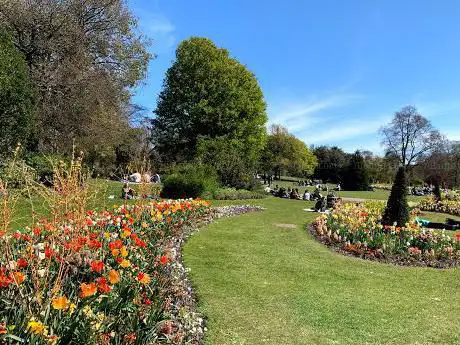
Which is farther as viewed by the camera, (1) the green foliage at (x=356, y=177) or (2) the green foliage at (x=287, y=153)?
(2) the green foliage at (x=287, y=153)

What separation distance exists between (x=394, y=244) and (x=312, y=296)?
4.33m

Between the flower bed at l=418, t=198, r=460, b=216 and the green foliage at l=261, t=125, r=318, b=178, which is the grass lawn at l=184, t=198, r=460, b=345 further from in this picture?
the green foliage at l=261, t=125, r=318, b=178

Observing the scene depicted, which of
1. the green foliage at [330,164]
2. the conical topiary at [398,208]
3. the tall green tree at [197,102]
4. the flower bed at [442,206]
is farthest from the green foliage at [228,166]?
the green foliage at [330,164]

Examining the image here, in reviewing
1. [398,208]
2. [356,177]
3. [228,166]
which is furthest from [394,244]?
[356,177]

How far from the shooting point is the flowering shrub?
9.89 ft

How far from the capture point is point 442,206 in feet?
78.4

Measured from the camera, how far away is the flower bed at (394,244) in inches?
366

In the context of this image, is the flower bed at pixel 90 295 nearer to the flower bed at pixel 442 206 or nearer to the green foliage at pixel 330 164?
the flower bed at pixel 442 206

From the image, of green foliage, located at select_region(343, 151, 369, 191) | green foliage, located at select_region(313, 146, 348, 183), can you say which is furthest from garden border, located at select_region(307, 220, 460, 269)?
green foliage, located at select_region(313, 146, 348, 183)

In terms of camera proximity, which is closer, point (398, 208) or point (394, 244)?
point (394, 244)

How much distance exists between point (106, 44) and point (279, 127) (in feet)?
166

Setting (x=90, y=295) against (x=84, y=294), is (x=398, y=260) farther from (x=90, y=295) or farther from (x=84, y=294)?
(x=84, y=294)

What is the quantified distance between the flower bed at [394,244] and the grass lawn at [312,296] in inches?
20.3

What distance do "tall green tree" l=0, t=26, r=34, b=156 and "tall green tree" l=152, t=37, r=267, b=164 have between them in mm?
19489
